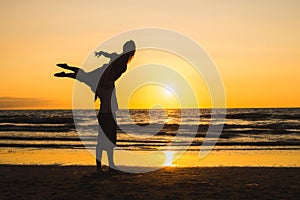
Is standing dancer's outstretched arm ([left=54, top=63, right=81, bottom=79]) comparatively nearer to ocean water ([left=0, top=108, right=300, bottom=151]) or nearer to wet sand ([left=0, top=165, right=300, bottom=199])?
wet sand ([left=0, top=165, right=300, bottom=199])

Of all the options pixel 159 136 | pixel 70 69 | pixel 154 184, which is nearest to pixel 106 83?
pixel 70 69

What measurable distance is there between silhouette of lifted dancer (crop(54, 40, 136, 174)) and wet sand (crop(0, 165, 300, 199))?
3.27ft

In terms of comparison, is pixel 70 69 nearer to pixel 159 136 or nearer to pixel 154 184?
pixel 154 184

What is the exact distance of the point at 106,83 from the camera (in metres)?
10.5

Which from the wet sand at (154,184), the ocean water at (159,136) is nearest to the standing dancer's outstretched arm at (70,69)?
the wet sand at (154,184)

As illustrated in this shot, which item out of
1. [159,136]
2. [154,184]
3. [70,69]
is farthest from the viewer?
[159,136]

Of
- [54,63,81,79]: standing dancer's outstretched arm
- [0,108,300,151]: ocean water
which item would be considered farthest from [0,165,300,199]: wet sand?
[0,108,300,151]: ocean water

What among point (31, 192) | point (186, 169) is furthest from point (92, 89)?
point (186, 169)

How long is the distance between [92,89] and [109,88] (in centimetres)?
47

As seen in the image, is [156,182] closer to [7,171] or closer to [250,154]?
[7,171]

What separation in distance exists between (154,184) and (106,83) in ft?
9.41

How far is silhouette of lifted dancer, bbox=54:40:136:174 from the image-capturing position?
10.4 m

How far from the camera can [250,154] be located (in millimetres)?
18172

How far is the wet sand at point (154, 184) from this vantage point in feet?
27.4
